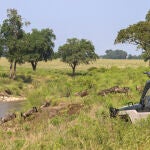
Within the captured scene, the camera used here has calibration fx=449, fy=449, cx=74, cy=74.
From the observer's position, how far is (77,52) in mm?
91000

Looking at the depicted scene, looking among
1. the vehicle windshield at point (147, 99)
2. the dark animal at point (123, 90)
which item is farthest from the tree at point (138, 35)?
the vehicle windshield at point (147, 99)

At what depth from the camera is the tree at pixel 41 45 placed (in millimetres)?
84688

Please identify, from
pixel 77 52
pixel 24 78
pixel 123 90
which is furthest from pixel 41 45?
pixel 123 90

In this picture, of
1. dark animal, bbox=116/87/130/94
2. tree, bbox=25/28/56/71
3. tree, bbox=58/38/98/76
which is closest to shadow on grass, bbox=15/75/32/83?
tree, bbox=25/28/56/71

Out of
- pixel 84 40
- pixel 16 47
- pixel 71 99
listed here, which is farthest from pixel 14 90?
pixel 84 40

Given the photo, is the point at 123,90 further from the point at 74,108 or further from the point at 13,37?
the point at 13,37

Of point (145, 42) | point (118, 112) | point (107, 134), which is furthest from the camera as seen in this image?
point (145, 42)

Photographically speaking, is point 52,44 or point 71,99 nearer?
point 71,99

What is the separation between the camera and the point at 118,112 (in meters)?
12.8

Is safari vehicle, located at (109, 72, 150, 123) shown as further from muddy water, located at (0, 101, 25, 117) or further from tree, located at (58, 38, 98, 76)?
tree, located at (58, 38, 98, 76)

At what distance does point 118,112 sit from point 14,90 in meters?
43.0

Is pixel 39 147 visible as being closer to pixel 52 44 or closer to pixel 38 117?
pixel 38 117

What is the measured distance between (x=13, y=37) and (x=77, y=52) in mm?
26941

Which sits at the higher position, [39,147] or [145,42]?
[145,42]
